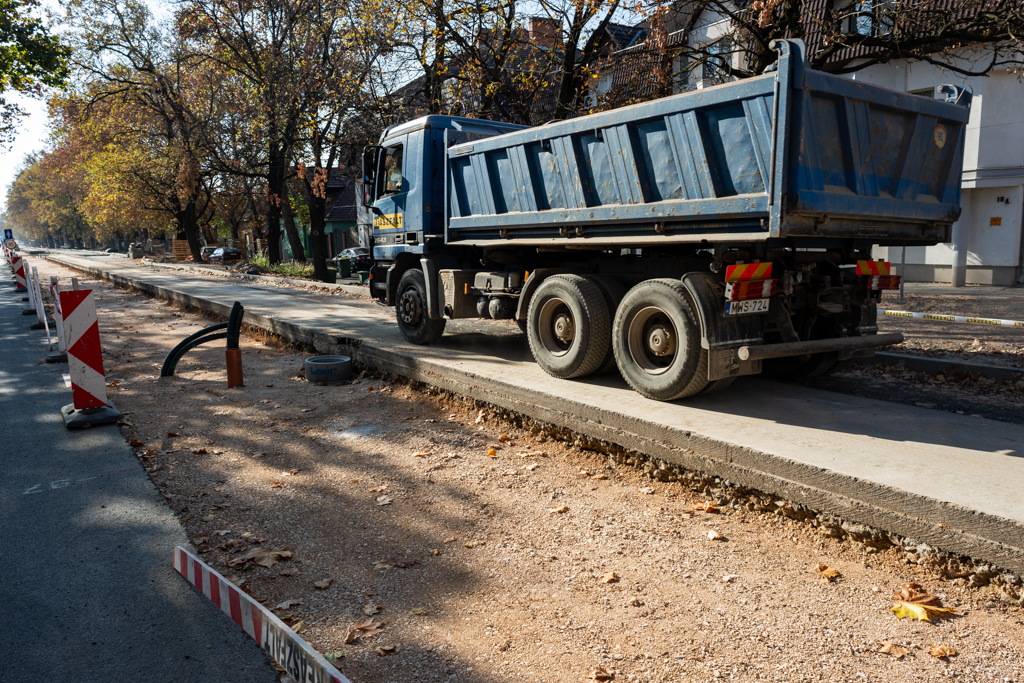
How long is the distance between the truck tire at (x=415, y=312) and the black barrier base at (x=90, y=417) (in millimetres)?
3830

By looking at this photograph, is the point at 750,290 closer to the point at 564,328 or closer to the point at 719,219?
the point at 719,219

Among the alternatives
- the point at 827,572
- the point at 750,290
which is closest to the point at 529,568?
the point at 827,572

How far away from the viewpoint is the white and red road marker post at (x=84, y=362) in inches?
262

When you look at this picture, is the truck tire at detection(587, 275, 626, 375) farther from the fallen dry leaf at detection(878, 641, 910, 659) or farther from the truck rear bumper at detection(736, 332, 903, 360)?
the fallen dry leaf at detection(878, 641, 910, 659)

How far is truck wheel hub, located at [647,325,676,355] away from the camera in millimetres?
6020

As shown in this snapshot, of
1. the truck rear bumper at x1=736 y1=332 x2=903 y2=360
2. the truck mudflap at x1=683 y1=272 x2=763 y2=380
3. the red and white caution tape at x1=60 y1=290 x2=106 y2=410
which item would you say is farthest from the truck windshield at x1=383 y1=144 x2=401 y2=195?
the truck rear bumper at x1=736 y1=332 x2=903 y2=360

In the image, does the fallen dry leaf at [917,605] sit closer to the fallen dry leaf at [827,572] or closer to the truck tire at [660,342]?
the fallen dry leaf at [827,572]

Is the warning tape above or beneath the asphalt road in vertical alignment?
above

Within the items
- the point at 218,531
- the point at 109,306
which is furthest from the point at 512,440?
Answer: the point at 109,306

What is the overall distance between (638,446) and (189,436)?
13.8 ft

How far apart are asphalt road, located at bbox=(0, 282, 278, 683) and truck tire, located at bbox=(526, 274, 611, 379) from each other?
3.83m

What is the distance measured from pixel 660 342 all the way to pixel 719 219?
117cm

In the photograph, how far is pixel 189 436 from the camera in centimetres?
650

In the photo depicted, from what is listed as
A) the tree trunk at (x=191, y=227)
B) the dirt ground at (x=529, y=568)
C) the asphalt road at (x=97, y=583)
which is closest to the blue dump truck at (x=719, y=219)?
the dirt ground at (x=529, y=568)
